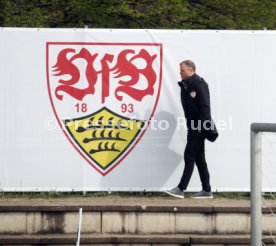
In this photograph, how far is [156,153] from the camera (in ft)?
43.0

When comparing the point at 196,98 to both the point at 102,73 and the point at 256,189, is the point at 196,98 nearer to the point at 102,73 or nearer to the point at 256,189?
the point at 102,73

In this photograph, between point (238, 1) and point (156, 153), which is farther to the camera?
point (238, 1)

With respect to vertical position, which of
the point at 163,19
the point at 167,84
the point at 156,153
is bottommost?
the point at 156,153

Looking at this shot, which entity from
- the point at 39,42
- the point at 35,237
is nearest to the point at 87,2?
the point at 39,42

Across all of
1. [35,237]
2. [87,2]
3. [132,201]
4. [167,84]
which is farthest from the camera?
[87,2]

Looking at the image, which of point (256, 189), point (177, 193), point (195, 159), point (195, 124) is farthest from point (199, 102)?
point (256, 189)

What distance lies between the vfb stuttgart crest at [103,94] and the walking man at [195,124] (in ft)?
1.71

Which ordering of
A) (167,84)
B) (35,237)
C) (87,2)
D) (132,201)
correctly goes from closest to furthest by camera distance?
(35,237), (132,201), (167,84), (87,2)

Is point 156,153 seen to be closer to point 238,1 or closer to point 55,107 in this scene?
point 55,107

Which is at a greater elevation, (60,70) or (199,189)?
(60,70)

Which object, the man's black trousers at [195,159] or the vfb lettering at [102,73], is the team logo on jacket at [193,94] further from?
the vfb lettering at [102,73]

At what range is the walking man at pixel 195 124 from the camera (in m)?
12.7

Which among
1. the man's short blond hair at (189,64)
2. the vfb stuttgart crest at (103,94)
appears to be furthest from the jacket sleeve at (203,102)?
the vfb stuttgart crest at (103,94)

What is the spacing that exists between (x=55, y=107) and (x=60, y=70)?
1.54 ft
